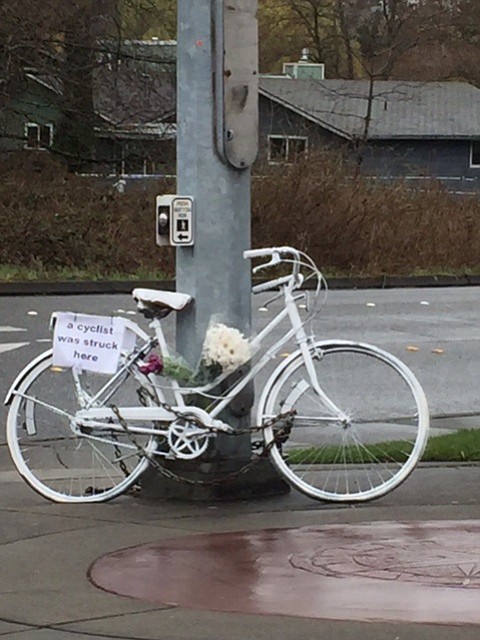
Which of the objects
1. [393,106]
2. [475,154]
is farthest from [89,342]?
[475,154]

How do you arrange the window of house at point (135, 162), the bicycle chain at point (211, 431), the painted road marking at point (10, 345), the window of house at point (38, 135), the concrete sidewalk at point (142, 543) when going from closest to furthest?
the concrete sidewalk at point (142, 543) → the bicycle chain at point (211, 431) → the painted road marking at point (10, 345) → the window of house at point (135, 162) → the window of house at point (38, 135)

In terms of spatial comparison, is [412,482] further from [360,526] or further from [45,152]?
[45,152]

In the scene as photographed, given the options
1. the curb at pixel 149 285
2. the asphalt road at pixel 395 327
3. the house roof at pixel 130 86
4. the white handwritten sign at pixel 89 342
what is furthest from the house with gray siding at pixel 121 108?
the white handwritten sign at pixel 89 342

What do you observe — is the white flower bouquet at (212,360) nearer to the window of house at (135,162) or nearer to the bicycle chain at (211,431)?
the bicycle chain at (211,431)

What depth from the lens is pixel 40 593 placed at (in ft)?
18.0

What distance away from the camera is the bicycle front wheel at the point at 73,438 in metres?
7.25

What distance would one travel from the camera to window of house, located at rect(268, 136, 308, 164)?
26250mm

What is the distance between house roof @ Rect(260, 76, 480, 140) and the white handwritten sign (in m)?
48.5

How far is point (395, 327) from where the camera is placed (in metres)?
16.3

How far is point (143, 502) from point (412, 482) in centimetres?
143

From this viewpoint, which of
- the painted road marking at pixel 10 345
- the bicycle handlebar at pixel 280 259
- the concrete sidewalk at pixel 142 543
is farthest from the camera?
the painted road marking at pixel 10 345

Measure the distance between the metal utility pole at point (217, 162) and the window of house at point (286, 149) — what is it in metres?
18.9

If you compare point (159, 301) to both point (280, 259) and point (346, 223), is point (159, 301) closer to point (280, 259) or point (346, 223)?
point (280, 259)

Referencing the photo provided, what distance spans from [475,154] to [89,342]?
180ft
